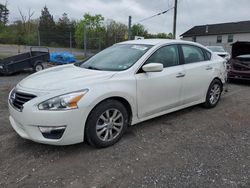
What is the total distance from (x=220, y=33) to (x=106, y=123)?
37.4 meters

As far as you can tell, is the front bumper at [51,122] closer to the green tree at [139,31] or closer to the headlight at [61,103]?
the headlight at [61,103]

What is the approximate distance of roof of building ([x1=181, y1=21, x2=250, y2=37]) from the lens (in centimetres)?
3384

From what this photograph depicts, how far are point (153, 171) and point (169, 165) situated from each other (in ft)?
0.85

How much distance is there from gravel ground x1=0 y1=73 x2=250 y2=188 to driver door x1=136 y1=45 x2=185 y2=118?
0.42 m

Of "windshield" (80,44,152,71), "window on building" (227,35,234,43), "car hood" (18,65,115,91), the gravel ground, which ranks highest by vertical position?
"window on building" (227,35,234,43)

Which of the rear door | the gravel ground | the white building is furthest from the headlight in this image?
the white building

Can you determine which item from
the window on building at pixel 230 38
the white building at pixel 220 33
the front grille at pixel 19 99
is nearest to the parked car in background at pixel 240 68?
the front grille at pixel 19 99

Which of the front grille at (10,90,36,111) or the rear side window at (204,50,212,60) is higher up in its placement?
the rear side window at (204,50,212,60)

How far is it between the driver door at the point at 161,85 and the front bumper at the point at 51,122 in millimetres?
1051

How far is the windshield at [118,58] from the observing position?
358cm

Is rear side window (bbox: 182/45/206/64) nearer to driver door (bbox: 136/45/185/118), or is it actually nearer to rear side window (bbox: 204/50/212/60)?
rear side window (bbox: 204/50/212/60)

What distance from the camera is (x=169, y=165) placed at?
2809 millimetres

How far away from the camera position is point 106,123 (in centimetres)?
314

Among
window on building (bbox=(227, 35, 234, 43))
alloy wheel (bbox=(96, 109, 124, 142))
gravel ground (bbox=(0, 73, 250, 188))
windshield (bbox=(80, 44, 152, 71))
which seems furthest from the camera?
window on building (bbox=(227, 35, 234, 43))
